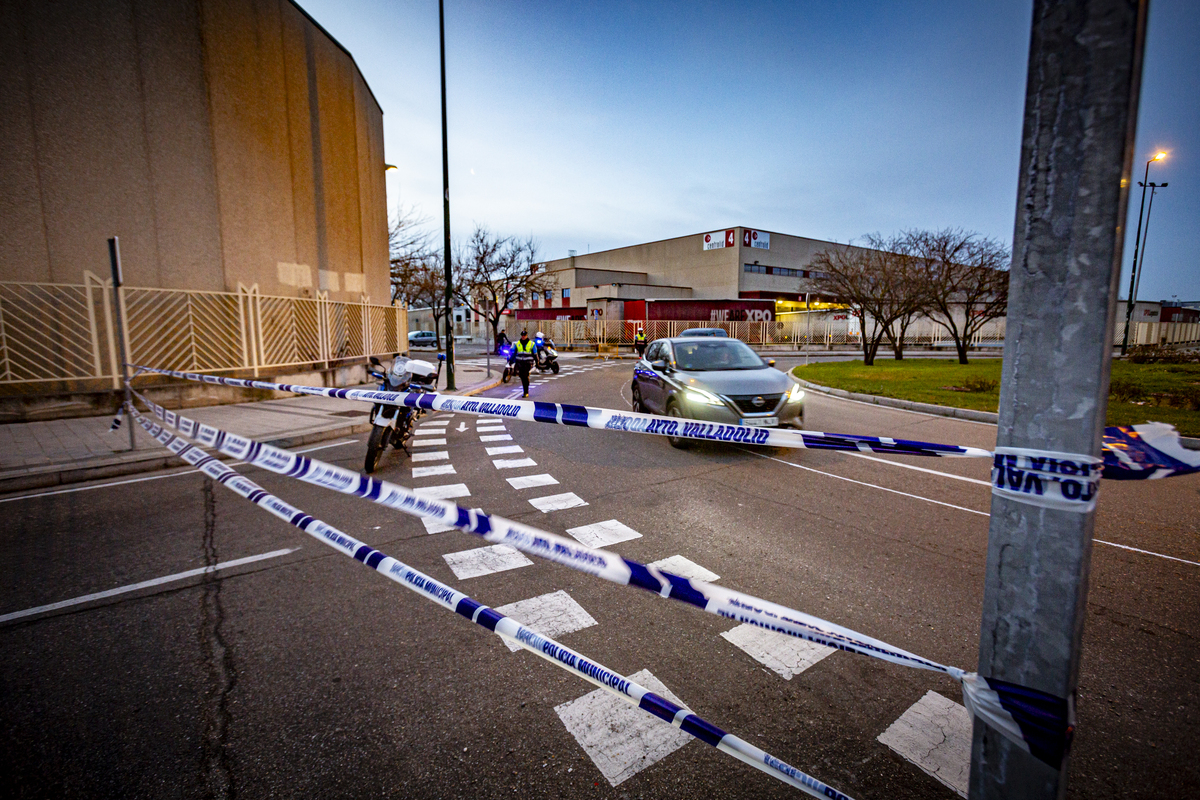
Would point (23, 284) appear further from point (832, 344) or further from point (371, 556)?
point (832, 344)

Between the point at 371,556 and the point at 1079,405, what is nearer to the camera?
the point at 1079,405

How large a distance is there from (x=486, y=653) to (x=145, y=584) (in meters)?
2.75

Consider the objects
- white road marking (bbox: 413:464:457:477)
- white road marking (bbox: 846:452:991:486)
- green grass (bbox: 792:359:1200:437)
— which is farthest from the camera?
A: green grass (bbox: 792:359:1200:437)

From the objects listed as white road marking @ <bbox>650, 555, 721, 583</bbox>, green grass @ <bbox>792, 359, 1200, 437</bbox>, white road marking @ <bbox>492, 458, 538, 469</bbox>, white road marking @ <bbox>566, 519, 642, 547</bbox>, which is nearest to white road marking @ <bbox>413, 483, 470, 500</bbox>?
white road marking @ <bbox>492, 458, 538, 469</bbox>

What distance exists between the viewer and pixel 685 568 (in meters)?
3.92

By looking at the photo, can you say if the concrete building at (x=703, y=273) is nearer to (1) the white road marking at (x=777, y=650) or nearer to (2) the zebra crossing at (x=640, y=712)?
(2) the zebra crossing at (x=640, y=712)

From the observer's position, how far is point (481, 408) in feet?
8.93

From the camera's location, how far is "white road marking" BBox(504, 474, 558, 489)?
614cm

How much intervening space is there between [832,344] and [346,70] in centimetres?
4115

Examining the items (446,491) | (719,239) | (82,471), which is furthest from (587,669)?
(719,239)

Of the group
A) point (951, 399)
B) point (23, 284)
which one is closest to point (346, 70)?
point (23, 284)

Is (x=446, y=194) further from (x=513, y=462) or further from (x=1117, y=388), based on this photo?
(x=1117, y=388)

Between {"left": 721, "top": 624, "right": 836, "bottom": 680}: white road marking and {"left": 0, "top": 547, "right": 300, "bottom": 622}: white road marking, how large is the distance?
361cm

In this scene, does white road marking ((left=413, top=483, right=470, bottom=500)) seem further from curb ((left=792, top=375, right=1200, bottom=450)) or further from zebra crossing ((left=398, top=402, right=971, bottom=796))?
curb ((left=792, top=375, right=1200, bottom=450))
